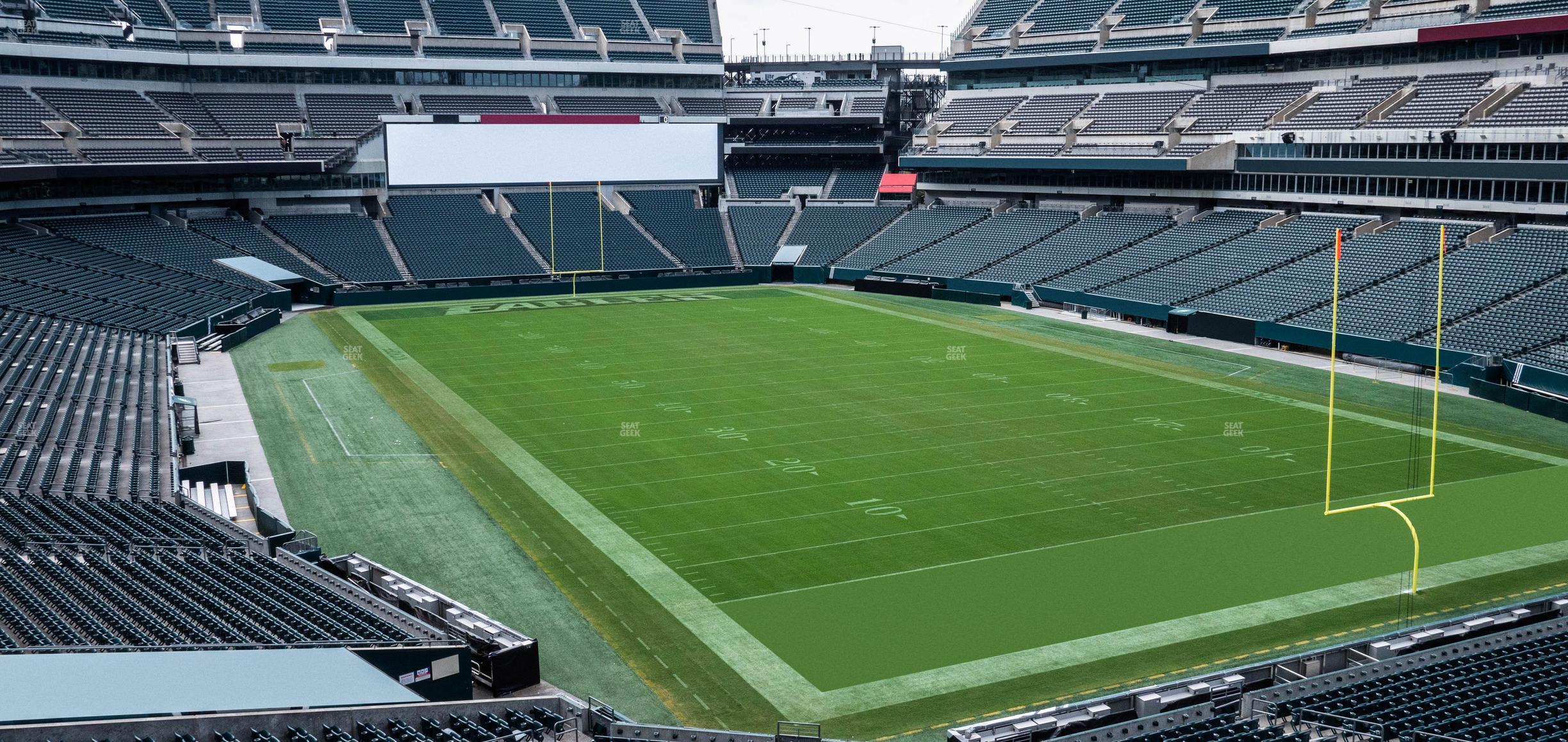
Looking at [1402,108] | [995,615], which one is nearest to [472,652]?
[995,615]

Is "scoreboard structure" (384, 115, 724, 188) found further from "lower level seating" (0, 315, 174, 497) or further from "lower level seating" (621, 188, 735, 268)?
"lower level seating" (0, 315, 174, 497)

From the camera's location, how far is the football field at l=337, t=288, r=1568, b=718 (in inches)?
751

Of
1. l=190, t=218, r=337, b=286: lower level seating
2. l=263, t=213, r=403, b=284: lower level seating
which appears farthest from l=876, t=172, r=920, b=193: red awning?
l=190, t=218, r=337, b=286: lower level seating

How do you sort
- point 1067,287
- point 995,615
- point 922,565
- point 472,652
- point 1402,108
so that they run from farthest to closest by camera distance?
point 1067,287, point 1402,108, point 922,565, point 995,615, point 472,652

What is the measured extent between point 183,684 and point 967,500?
15.5 m

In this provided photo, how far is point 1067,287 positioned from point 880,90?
89.6 feet

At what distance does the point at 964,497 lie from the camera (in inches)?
1013

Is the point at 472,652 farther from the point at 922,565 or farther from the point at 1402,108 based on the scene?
the point at 1402,108

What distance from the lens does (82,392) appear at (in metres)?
31.7

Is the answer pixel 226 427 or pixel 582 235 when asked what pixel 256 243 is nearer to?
pixel 582 235

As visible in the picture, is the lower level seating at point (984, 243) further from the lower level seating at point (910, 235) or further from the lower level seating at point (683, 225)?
the lower level seating at point (683, 225)

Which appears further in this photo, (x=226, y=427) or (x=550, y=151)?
(x=550, y=151)

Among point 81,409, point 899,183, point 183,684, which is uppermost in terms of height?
point 899,183

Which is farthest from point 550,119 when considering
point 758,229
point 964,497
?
point 964,497
